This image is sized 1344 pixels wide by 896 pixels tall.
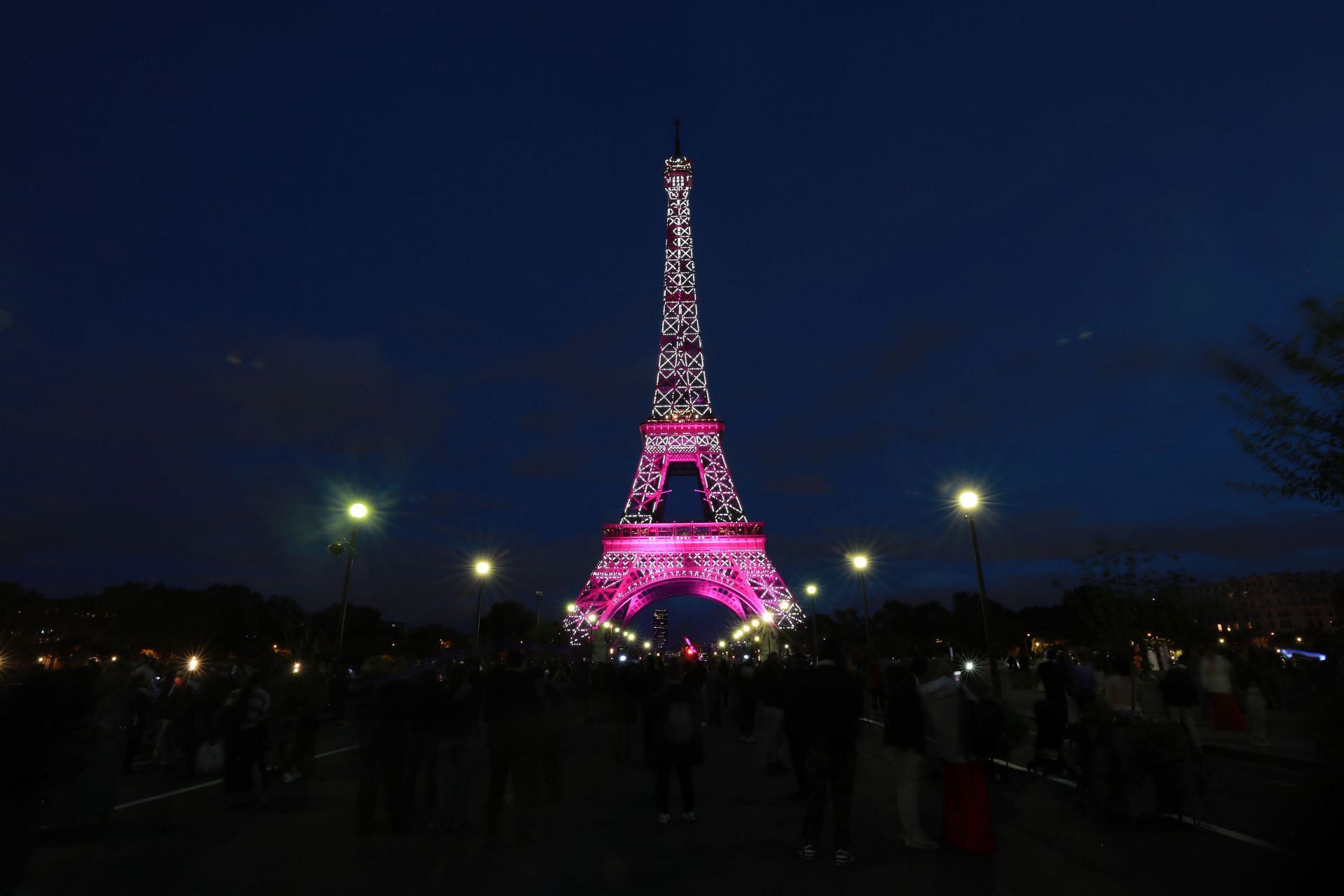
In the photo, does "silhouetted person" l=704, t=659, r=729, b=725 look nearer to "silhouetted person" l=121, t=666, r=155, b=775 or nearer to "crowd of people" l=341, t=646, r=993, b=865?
"crowd of people" l=341, t=646, r=993, b=865

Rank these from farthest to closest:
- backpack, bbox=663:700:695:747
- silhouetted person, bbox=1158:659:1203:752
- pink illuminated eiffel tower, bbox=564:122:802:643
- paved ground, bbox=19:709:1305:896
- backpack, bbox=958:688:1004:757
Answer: pink illuminated eiffel tower, bbox=564:122:802:643 < silhouetted person, bbox=1158:659:1203:752 < backpack, bbox=663:700:695:747 < backpack, bbox=958:688:1004:757 < paved ground, bbox=19:709:1305:896

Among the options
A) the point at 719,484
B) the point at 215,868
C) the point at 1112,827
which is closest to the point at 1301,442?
the point at 1112,827

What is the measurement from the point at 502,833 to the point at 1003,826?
5.54 meters

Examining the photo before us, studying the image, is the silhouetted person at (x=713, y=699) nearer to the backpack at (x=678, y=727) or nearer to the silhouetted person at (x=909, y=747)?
the backpack at (x=678, y=727)

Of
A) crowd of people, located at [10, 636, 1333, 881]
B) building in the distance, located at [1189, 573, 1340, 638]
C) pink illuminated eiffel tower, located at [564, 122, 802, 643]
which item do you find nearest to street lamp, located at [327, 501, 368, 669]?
crowd of people, located at [10, 636, 1333, 881]

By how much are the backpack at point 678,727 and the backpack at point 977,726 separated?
9.63 ft

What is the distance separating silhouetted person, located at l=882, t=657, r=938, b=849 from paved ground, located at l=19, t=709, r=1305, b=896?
205 mm

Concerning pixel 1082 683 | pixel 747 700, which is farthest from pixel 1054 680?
pixel 747 700

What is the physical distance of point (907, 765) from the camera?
7207 millimetres

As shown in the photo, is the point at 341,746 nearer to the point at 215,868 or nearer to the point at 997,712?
the point at 215,868

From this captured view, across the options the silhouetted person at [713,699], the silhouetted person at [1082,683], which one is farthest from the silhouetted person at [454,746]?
the silhouetted person at [713,699]

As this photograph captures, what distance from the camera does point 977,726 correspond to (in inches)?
276

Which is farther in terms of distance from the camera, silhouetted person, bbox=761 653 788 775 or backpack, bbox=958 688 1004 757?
silhouetted person, bbox=761 653 788 775

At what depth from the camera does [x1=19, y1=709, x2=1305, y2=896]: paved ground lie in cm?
619
